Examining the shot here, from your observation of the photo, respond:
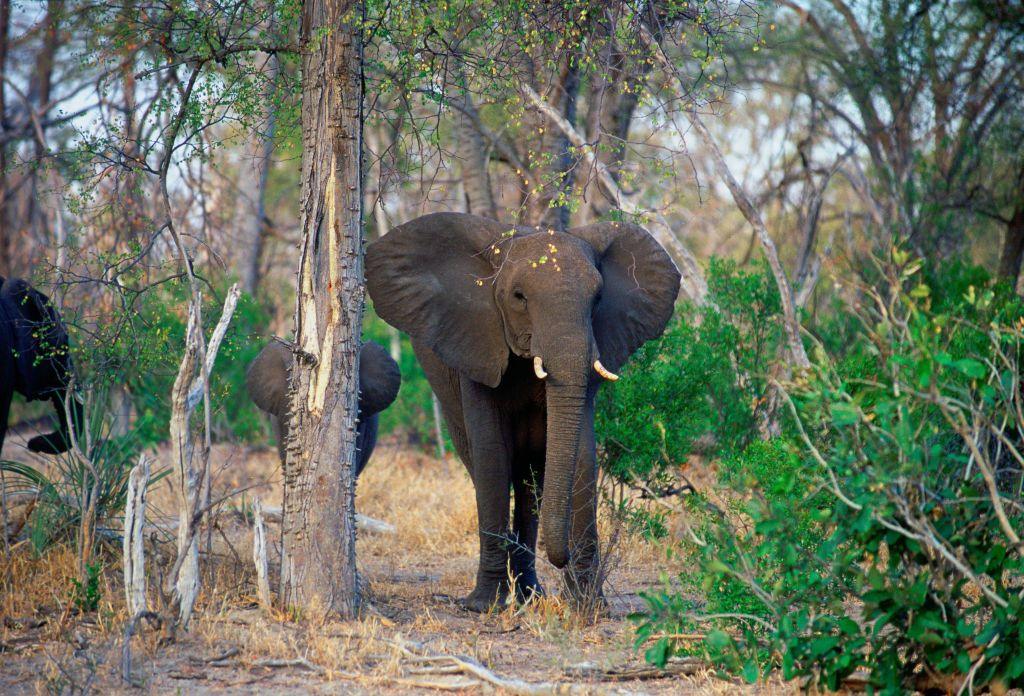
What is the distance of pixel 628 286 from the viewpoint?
6746mm

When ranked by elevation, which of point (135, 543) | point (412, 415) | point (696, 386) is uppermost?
point (696, 386)

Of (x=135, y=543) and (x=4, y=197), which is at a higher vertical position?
(x=4, y=197)

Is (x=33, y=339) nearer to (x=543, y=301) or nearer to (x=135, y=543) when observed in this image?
(x=135, y=543)

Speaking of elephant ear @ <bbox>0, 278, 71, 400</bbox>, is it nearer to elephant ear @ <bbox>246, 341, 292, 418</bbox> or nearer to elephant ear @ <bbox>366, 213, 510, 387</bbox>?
elephant ear @ <bbox>246, 341, 292, 418</bbox>

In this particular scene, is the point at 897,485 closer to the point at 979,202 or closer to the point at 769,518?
the point at 769,518

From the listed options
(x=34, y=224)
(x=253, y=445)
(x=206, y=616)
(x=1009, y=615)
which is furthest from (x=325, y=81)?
(x=34, y=224)

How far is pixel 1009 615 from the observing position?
4172mm

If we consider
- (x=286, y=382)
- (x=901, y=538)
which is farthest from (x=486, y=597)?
(x=901, y=538)

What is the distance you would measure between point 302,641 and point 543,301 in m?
2.15

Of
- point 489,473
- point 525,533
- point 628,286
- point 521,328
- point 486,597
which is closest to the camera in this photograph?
point 521,328

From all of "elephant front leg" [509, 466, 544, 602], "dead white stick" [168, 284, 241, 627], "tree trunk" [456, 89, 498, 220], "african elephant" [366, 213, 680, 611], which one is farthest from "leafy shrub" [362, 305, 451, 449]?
"dead white stick" [168, 284, 241, 627]

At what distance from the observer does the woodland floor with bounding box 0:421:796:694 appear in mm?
4906

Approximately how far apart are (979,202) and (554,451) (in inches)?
402

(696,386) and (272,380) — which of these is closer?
(272,380)
